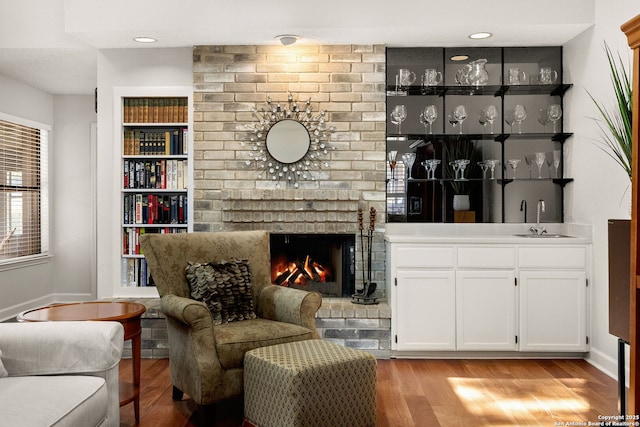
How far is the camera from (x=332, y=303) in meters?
4.38

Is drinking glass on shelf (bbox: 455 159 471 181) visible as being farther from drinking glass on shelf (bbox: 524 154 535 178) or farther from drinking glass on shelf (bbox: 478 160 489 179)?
drinking glass on shelf (bbox: 524 154 535 178)

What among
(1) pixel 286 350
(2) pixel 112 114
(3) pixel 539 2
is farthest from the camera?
(2) pixel 112 114

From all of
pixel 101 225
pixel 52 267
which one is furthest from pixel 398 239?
pixel 52 267

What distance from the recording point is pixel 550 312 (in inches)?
162

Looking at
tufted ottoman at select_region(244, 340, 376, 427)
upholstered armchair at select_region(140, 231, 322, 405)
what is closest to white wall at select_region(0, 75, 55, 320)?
upholstered armchair at select_region(140, 231, 322, 405)

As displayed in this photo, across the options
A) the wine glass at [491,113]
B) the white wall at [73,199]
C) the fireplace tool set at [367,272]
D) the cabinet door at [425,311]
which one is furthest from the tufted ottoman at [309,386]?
the white wall at [73,199]

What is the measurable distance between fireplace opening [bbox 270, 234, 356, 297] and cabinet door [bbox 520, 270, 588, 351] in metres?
1.45

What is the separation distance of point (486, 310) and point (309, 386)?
2052 millimetres

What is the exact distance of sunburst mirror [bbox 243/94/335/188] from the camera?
15.1ft

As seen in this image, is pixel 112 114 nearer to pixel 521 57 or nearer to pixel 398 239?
pixel 398 239

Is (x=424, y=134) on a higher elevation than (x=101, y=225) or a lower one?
higher

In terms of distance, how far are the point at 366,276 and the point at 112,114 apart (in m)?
2.50

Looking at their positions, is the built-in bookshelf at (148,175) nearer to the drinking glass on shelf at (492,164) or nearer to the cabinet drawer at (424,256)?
the cabinet drawer at (424,256)

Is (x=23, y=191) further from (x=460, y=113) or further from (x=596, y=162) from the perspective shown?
(x=596, y=162)
